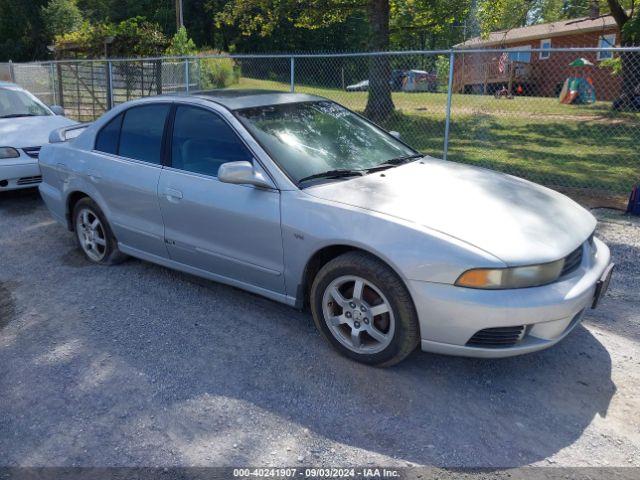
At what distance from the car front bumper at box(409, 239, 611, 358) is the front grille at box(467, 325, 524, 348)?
1 cm

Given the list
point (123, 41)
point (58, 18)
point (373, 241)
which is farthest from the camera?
point (58, 18)

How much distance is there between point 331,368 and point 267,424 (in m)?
0.65

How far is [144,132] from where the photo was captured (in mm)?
4836

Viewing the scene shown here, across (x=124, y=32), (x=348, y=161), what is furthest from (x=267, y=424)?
(x=124, y=32)

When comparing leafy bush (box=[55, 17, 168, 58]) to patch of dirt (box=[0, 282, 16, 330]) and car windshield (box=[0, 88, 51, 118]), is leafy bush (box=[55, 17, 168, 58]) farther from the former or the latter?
patch of dirt (box=[0, 282, 16, 330])

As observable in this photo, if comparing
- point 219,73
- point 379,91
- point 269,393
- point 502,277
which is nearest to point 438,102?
point 379,91

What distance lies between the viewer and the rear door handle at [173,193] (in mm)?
4359

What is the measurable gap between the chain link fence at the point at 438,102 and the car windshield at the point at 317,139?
3798mm

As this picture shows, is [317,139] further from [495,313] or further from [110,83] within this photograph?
[110,83]

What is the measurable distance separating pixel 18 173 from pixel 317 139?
4.85 meters

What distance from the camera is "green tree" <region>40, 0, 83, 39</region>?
46.5 m

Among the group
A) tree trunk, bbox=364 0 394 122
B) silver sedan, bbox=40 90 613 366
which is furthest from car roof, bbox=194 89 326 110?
tree trunk, bbox=364 0 394 122

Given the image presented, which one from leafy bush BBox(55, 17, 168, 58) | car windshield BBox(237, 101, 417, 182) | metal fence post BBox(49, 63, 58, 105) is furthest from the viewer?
leafy bush BBox(55, 17, 168, 58)

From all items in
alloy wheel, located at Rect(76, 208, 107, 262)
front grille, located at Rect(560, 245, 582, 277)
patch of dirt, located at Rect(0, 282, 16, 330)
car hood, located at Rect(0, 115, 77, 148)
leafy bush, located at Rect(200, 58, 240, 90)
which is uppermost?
leafy bush, located at Rect(200, 58, 240, 90)
